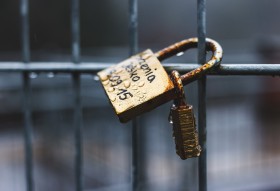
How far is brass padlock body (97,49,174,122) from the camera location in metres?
0.81

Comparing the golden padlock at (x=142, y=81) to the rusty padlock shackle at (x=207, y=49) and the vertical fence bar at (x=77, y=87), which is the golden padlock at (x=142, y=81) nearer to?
the rusty padlock shackle at (x=207, y=49)

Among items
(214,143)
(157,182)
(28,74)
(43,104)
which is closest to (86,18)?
(43,104)

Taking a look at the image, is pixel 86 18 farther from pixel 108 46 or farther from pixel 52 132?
pixel 52 132

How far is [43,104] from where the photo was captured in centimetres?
455

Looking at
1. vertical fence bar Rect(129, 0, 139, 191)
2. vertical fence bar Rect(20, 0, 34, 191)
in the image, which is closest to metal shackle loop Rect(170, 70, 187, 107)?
vertical fence bar Rect(129, 0, 139, 191)

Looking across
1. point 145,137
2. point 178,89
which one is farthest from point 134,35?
point 145,137

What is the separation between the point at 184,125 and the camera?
2.62 ft

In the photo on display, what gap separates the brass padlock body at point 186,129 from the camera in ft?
2.62

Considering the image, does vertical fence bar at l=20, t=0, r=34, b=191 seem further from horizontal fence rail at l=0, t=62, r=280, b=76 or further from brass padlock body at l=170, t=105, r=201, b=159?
brass padlock body at l=170, t=105, r=201, b=159

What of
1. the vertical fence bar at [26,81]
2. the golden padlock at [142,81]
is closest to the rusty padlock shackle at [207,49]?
the golden padlock at [142,81]

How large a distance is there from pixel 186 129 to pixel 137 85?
0.13 metres

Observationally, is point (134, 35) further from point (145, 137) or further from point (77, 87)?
point (145, 137)

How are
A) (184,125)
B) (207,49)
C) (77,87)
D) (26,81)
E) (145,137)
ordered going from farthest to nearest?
(145,137)
(26,81)
(77,87)
(207,49)
(184,125)

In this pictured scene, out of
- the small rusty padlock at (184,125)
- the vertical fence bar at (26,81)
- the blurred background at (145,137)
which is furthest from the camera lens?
the blurred background at (145,137)
